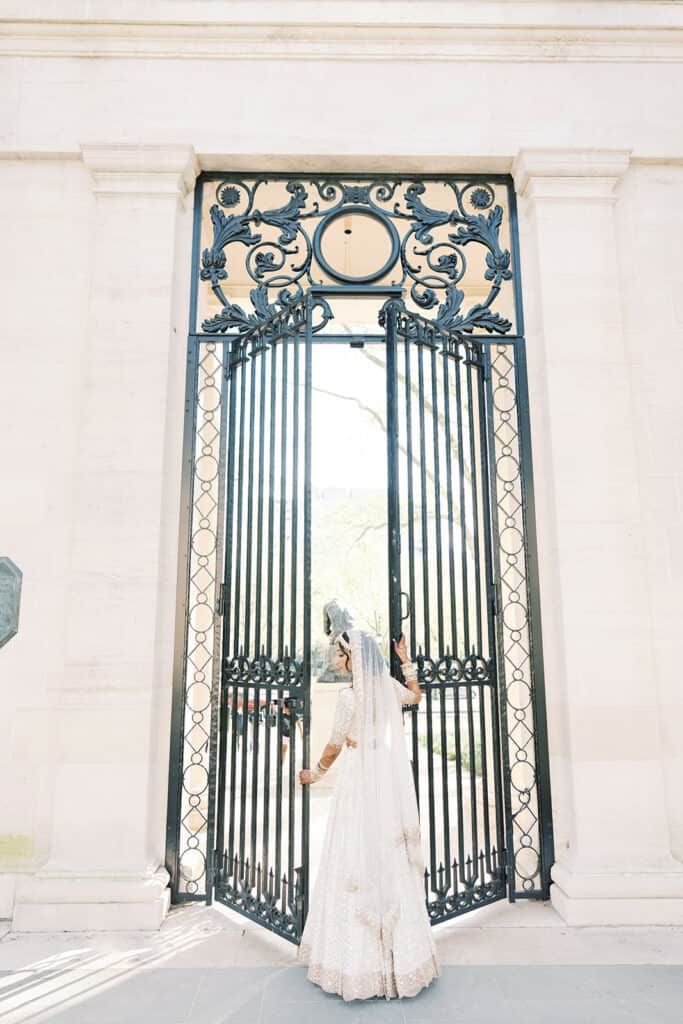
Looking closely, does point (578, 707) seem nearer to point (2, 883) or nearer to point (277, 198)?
point (2, 883)

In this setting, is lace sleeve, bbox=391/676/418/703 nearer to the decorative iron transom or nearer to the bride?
the bride

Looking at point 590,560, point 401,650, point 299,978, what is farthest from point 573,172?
point 299,978

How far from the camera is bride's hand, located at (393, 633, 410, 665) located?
3.95 meters

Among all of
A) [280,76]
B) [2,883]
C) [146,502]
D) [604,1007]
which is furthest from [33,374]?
[604,1007]

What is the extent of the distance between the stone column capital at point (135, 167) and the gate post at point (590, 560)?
2672 mm

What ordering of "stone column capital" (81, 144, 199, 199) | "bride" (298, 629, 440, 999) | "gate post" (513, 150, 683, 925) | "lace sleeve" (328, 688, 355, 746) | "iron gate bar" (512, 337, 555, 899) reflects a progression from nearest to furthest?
"bride" (298, 629, 440, 999)
"lace sleeve" (328, 688, 355, 746)
"gate post" (513, 150, 683, 925)
"iron gate bar" (512, 337, 555, 899)
"stone column capital" (81, 144, 199, 199)

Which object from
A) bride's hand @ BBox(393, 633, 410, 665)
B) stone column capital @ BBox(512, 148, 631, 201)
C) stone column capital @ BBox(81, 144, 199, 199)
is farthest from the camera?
stone column capital @ BBox(512, 148, 631, 201)

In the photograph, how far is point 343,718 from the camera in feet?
11.0

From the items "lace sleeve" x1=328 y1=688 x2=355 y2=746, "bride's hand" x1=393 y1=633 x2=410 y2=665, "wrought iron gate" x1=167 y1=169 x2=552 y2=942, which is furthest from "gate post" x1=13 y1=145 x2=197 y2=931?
"bride's hand" x1=393 y1=633 x2=410 y2=665

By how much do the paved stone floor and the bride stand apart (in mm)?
132

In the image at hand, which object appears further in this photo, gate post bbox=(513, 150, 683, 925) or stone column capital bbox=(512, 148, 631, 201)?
stone column capital bbox=(512, 148, 631, 201)

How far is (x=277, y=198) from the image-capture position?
658 centimetres

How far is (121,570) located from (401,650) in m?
1.94

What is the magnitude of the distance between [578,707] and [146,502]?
10.5 feet
